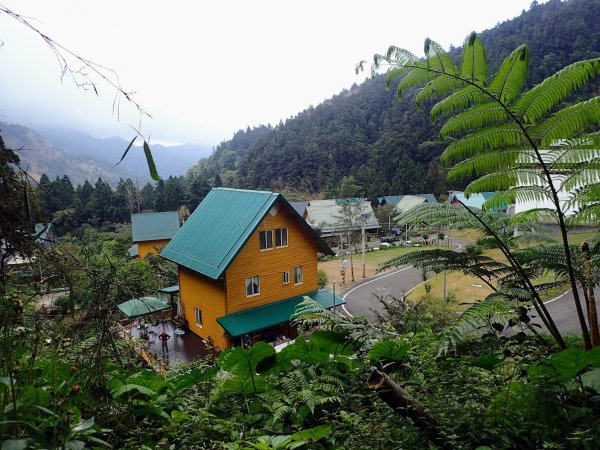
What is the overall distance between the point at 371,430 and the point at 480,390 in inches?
31.6

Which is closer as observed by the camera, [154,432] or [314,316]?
[154,432]

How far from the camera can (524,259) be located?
3.16 meters

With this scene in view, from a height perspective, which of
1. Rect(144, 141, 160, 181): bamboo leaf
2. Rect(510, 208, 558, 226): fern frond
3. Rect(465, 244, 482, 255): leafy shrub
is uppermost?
Rect(144, 141, 160, 181): bamboo leaf

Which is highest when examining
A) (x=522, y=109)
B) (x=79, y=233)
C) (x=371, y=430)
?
(x=522, y=109)

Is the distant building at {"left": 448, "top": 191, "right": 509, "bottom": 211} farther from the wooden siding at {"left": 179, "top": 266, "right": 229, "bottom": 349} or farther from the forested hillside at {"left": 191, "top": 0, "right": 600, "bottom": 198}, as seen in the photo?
the forested hillside at {"left": 191, "top": 0, "right": 600, "bottom": 198}

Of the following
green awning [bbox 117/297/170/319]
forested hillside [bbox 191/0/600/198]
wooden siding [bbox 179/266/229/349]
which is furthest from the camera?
forested hillside [bbox 191/0/600/198]

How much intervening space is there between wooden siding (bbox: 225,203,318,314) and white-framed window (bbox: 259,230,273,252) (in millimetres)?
137

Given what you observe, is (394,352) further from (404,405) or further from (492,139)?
(492,139)

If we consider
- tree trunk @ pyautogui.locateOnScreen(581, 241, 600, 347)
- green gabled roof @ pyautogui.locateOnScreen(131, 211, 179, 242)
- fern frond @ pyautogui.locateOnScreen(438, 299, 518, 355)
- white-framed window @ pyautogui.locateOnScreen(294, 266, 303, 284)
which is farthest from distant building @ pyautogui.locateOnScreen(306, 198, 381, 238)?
fern frond @ pyautogui.locateOnScreen(438, 299, 518, 355)

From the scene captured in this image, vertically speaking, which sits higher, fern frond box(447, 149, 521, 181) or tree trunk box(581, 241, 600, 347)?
fern frond box(447, 149, 521, 181)

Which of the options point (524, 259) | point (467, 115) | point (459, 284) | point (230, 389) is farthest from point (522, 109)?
point (459, 284)

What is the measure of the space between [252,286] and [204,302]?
2.03 metres

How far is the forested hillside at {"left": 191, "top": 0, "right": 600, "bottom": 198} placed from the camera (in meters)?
56.3

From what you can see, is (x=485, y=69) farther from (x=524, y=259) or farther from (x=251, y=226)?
(x=251, y=226)
